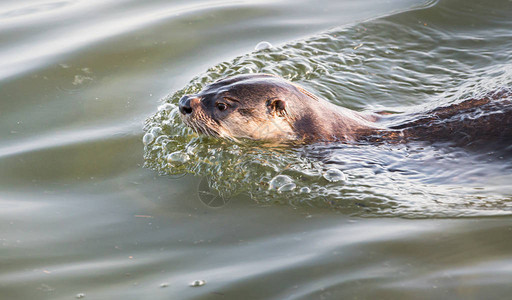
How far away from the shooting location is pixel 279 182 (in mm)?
3754

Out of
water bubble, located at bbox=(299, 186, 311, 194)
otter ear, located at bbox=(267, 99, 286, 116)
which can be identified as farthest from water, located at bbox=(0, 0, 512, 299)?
otter ear, located at bbox=(267, 99, 286, 116)

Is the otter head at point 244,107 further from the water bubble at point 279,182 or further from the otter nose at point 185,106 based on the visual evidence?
the water bubble at point 279,182

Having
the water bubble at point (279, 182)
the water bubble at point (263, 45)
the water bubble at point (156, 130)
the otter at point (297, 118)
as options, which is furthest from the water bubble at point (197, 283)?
Answer: the water bubble at point (263, 45)

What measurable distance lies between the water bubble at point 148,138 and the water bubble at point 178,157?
0.26 m

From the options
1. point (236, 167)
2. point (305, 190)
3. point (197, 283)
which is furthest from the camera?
point (236, 167)

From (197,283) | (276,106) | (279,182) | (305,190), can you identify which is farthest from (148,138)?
(197,283)

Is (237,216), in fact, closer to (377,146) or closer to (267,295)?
(267,295)

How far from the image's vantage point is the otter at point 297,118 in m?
3.99

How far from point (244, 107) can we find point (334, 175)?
704mm

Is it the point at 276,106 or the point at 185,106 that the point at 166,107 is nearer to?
the point at 185,106

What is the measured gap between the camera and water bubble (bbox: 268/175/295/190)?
3.70 m

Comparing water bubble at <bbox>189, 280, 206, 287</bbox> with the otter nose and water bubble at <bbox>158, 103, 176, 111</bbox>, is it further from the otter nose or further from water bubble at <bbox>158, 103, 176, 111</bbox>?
water bubble at <bbox>158, 103, 176, 111</bbox>

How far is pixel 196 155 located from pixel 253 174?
1.49 ft

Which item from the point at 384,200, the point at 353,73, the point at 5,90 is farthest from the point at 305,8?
the point at 384,200
